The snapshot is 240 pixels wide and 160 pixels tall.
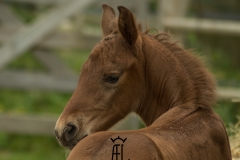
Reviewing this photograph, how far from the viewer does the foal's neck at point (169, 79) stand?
14.2 ft

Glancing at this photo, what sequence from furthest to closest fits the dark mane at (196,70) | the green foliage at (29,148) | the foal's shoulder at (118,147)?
1. the green foliage at (29,148)
2. the dark mane at (196,70)
3. the foal's shoulder at (118,147)

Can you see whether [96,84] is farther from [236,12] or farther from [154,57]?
[236,12]

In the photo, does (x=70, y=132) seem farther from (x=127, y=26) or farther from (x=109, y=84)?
(x=127, y=26)

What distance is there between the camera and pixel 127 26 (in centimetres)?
444

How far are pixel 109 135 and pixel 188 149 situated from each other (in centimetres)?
51

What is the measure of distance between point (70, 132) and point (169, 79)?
2.47 ft

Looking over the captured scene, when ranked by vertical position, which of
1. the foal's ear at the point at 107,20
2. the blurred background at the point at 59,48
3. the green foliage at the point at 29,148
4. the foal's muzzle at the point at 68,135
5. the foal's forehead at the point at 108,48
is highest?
the foal's ear at the point at 107,20

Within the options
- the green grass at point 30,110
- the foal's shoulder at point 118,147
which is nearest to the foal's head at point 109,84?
the foal's shoulder at point 118,147

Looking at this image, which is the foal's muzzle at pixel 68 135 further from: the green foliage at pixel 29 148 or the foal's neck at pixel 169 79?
the green foliage at pixel 29 148

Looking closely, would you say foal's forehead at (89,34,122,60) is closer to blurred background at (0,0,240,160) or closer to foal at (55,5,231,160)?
foal at (55,5,231,160)

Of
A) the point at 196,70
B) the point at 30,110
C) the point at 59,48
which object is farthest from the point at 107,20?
the point at 30,110

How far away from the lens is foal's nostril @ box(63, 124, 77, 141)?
4.16m

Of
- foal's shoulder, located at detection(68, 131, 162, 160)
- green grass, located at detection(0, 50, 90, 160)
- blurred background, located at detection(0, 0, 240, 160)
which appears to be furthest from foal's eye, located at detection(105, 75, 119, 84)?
green grass, located at detection(0, 50, 90, 160)

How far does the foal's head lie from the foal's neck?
7cm
